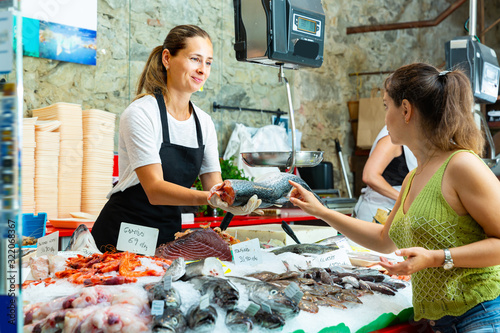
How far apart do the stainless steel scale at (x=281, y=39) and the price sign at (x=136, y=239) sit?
1.59ft

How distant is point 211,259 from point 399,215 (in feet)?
2.22

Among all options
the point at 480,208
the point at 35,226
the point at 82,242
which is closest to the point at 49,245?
the point at 82,242

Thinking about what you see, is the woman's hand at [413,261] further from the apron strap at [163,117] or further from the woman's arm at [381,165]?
the woman's arm at [381,165]

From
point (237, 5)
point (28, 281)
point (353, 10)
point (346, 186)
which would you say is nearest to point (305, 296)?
point (28, 281)

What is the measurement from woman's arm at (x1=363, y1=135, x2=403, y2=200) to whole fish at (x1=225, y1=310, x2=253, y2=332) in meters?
2.40

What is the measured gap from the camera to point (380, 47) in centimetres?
794

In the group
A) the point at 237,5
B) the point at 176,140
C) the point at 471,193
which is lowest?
the point at 471,193

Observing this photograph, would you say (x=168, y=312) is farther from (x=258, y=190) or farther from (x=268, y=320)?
(x=258, y=190)

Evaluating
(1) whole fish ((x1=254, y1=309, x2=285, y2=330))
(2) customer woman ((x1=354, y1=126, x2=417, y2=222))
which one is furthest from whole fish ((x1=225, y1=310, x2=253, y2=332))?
(2) customer woman ((x1=354, y1=126, x2=417, y2=222))

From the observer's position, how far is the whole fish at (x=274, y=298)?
4.51 ft

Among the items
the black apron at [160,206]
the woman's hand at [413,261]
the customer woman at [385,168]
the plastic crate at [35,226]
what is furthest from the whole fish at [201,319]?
the customer woman at [385,168]

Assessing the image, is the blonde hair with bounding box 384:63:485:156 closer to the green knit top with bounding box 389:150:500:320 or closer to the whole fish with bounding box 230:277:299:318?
the green knit top with bounding box 389:150:500:320

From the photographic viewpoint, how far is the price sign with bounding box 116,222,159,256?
1.94 metres

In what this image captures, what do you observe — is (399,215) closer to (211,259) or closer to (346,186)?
(211,259)
